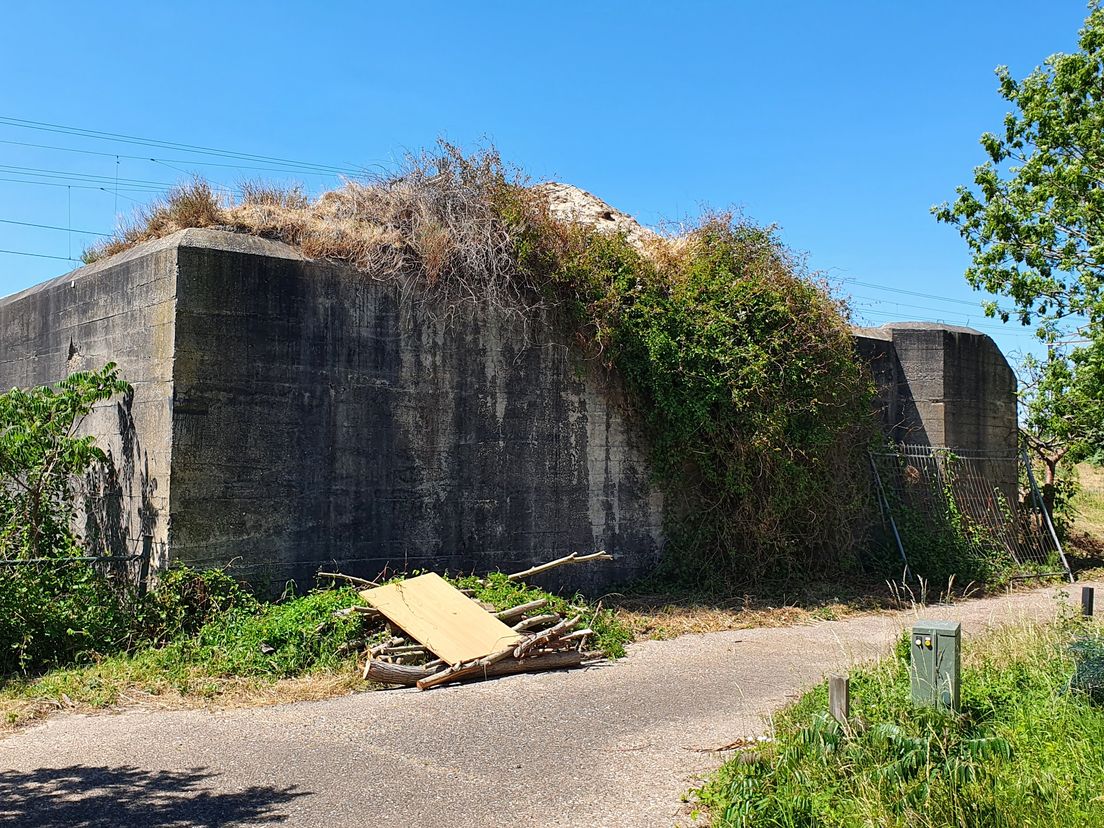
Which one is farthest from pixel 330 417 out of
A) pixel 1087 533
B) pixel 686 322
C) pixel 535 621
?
pixel 1087 533

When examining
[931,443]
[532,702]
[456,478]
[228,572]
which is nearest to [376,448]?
[456,478]

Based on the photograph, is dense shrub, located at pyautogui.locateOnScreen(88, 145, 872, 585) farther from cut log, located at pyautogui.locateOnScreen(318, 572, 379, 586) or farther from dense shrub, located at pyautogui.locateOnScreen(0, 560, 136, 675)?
dense shrub, located at pyautogui.locateOnScreen(0, 560, 136, 675)

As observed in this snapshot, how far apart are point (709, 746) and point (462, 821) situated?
1.79m

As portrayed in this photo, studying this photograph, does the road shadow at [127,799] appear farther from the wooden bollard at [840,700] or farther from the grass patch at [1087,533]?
the grass patch at [1087,533]

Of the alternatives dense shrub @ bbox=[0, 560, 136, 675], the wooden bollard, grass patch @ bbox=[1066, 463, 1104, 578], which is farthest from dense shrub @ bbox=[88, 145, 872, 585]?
the wooden bollard

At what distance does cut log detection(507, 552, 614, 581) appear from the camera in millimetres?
9977

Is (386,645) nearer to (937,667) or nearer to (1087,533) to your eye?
(937,667)

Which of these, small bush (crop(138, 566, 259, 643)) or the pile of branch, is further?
small bush (crop(138, 566, 259, 643))

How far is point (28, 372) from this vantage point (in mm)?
11023

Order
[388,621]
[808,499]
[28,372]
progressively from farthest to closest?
1. [808,499]
2. [28,372]
3. [388,621]

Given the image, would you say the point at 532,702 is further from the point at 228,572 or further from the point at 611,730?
the point at 228,572

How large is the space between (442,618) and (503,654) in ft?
2.39

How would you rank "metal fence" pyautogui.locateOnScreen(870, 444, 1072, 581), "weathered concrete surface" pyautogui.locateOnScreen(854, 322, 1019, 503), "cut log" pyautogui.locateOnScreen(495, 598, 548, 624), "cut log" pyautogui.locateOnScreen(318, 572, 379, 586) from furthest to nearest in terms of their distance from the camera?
1. "weathered concrete surface" pyautogui.locateOnScreen(854, 322, 1019, 503)
2. "metal fence" pyautogui.locateOnScreen(870, 444, 1072, 581)
3. "cut log" pyautogui.locateOnScreen(318, 572, 379, 586)
4. "cut log" pyautogui.locateOnScreen(495, 598, 548, 624)

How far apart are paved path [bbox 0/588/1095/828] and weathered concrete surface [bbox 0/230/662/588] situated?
2.57m
